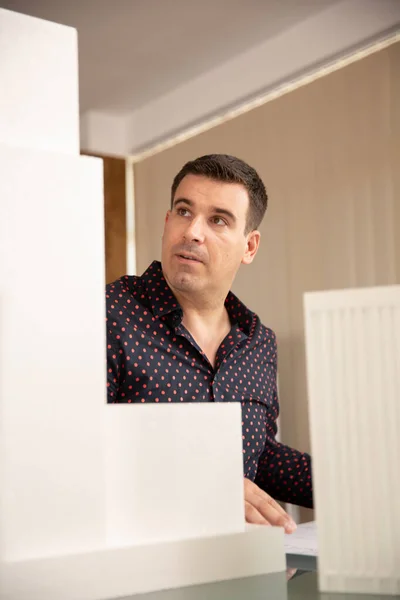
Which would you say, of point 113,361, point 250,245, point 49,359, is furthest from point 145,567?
point 250,245

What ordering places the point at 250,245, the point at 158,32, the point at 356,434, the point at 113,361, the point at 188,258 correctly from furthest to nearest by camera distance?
the point at 158,32 → the point at 250,245 → the point at 188,258 → the point at 113,361 → the point at 356,434

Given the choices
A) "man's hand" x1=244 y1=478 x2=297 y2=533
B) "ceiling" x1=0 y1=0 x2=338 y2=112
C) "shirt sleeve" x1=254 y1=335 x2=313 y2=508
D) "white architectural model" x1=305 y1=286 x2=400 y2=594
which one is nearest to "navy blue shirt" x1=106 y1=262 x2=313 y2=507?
"shirt sleeve" x1=254 y1=335 x2=313 y2=508

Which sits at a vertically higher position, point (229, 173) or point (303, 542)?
point (229, 173)

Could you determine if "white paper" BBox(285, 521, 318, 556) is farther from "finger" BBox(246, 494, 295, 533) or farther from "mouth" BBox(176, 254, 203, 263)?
"mouth" BBox(176, 254, 203, 263)

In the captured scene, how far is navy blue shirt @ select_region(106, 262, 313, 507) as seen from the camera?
1578mm

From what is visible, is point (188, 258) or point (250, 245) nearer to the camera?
point (188, 258)

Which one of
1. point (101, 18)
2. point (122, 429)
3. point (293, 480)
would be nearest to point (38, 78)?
point (122, 429)

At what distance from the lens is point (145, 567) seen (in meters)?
0.64

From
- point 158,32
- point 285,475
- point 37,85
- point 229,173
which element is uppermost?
point 158,32

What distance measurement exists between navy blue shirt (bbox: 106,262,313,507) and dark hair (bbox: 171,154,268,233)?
0.26m

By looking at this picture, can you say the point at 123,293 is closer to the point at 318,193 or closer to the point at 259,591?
the point at 259,591

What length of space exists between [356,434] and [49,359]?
10.2 inches

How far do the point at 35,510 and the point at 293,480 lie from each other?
114cm

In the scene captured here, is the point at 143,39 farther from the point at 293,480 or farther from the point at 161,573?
the point at 161,573
